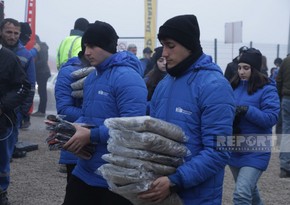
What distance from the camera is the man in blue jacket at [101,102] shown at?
3930 mm

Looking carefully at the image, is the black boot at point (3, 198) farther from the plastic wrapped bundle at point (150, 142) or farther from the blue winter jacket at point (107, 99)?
the plastic wrapped bundle at point (150, 142)

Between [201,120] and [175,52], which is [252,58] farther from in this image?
[201,120]

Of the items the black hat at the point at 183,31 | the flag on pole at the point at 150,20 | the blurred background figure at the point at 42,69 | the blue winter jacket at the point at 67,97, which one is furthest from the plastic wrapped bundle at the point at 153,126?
the flag on pole at the point at 150,20

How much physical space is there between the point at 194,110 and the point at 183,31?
47 centimetres

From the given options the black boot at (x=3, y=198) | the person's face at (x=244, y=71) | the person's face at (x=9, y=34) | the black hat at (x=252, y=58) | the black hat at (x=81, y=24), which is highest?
the black hat at (x=81, y=24)

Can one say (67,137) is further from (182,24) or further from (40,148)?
(40,148)

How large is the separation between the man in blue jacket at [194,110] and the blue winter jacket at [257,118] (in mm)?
1906

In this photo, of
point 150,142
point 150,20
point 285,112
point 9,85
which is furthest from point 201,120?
point 150,20

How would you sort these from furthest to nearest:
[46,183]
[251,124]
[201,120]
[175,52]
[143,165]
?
[46,183] → [251,124] → [175,52] → [201,120] → [143,165]

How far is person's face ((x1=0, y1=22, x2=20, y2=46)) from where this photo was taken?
727 centimetres

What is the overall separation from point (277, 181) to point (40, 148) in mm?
4443

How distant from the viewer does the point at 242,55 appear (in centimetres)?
562

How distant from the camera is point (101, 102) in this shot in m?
4.07

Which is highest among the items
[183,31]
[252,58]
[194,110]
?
[183,31]
